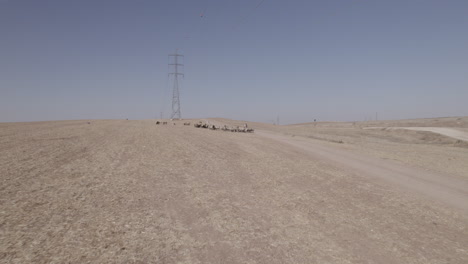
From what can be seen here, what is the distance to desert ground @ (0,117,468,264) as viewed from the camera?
4.62 m

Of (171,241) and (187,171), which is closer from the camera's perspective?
(171,241)

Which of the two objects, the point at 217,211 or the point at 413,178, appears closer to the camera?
the point at 217,211

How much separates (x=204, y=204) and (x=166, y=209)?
100 cm

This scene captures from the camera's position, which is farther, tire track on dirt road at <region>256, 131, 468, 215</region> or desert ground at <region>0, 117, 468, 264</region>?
tire track on dirt road at <region>256, 131, 468, 215</region>

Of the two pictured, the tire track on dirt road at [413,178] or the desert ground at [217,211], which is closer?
the desert ground at [217,211]

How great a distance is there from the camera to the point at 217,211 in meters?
6.48

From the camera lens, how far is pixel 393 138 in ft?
112

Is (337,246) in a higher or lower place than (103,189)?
lower

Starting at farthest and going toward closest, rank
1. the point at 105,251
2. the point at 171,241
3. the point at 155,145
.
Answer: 1. the point at 155,145
2. the point at 171,241
3. the point at 105,251

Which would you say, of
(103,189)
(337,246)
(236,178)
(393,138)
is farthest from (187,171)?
(393,138)

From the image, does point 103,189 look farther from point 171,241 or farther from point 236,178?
point 236,178

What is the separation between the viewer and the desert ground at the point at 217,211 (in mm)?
4617

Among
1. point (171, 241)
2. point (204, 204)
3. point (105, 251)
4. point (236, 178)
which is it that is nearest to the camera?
point (105, 251)

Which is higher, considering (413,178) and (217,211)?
(217,211)
